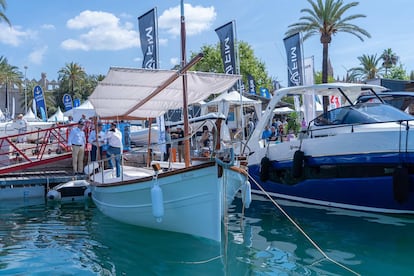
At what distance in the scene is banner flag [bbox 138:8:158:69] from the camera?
1605 centimetres

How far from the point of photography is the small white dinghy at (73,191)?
13636mm

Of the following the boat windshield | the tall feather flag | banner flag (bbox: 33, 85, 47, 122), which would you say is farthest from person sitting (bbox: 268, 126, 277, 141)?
banner flag (bbox: 33, 85, 47, 122)

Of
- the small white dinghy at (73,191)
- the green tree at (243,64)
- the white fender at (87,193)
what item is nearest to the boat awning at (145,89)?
the white fender at (87,193)

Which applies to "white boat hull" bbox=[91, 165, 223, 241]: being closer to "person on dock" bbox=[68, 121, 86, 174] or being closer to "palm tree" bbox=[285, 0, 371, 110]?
"person on dock" bbox=[68, 121, 86, 174]

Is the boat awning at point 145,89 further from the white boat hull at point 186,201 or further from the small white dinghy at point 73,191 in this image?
the small white dinghy at point 73,191

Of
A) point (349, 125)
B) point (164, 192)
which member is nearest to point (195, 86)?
point (164, 192)

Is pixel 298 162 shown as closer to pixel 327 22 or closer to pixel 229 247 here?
pixel 229 247

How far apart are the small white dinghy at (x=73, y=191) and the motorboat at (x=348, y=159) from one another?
6.12 metres

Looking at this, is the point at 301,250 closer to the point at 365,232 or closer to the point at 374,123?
the point at 365,232

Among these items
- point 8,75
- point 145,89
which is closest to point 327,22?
point 145,89

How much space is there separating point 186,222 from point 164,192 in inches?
26.5

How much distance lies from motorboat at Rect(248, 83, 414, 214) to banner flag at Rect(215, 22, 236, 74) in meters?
6.13

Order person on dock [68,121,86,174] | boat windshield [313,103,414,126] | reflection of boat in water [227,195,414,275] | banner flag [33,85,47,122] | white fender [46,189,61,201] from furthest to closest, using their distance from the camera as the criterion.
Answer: banner flag [33,85,47,122]
person on dock [68,121,86,174]
white fender [46,189,61,201]
boat windshield [313,103,414,126]
reflection of boat in water [227,195,414,275]

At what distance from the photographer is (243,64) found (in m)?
42.2
